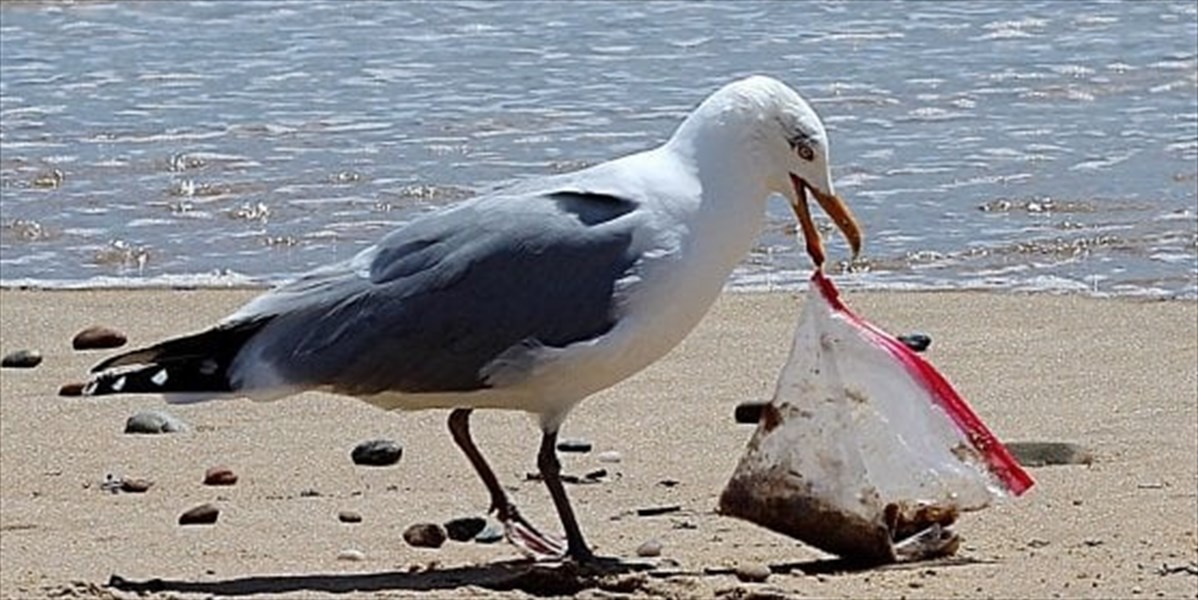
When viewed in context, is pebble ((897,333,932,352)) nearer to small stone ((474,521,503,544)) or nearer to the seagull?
small stone ((474,521,503,544))

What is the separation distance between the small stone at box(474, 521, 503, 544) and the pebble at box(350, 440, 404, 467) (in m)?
0.87

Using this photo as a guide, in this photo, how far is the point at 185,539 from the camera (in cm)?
603

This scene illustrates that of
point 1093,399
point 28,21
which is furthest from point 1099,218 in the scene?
point 28,21

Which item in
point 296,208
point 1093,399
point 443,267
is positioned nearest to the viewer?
point 443,267

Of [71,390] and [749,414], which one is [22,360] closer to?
[71,390]

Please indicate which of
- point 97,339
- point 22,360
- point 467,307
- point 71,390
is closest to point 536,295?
point 467,307

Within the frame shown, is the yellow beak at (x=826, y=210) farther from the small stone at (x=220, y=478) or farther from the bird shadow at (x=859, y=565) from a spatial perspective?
the small stone at (x=220, y=478)

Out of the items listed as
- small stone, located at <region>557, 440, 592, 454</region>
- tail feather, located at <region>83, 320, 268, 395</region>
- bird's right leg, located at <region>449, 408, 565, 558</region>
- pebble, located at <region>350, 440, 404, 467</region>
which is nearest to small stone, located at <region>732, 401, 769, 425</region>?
small stone, located at <region>557, 440, 592, 454</region>

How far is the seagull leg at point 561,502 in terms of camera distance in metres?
5.70

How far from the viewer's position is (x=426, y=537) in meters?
5.94

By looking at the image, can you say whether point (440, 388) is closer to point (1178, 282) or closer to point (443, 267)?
point (443, 267)

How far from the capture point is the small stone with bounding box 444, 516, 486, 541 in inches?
239

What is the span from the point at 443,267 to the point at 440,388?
24cm

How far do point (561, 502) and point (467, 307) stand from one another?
47 cm
